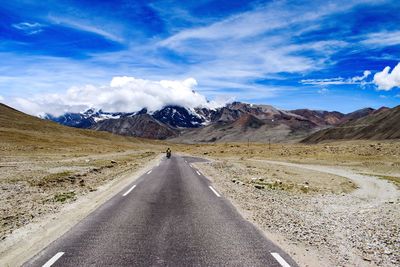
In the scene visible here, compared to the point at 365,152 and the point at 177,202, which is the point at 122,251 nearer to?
the point at 177,202

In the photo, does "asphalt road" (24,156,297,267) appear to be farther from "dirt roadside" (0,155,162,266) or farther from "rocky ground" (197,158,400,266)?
"rocky ground" (197,158,400,266)

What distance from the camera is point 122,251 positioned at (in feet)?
31.3

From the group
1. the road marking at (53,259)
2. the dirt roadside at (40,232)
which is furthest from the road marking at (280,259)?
the dirt roadside at (40,232)

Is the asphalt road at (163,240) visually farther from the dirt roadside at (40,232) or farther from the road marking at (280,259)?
the dirt roadside at (40,232)

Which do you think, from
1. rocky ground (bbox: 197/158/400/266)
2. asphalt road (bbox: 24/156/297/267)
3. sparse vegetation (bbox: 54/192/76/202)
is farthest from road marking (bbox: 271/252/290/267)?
sparse vegetation (bbox: 54/192/76/202)

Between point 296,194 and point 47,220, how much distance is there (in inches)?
557

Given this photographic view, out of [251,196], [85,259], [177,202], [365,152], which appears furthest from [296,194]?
[365,152]

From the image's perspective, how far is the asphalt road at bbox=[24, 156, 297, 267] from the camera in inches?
350

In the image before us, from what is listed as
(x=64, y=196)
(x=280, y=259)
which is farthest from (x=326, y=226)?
(x=64, y=196)

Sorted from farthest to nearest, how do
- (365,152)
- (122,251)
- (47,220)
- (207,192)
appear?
(365,152), (207,192), (47,220), (122,251)

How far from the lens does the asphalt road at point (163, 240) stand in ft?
29.2

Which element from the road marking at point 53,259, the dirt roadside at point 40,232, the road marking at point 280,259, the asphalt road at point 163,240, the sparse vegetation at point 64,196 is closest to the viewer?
the road marking at point 53,259

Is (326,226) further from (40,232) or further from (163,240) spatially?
(40,232)

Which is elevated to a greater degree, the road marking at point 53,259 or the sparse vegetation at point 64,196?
the road marking at point 53,259
